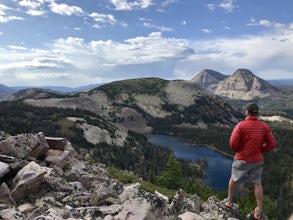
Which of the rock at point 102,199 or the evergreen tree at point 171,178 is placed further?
the evergreen tree at point 171,178

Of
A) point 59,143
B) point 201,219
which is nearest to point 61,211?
point 201,219

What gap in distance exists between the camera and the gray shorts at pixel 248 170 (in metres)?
17.2

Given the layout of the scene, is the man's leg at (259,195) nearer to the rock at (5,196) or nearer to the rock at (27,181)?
the rock at (27,181)

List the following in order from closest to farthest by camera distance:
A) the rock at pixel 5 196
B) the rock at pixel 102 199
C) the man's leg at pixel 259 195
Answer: the man's leg at pixel 259 195 < the rock at pixel 5 196 < the rock at pixel 102 199

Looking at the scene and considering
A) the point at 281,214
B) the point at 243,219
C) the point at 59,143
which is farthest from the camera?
the point at 281,214

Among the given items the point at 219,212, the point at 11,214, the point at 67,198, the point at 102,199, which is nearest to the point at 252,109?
the point at 219,212

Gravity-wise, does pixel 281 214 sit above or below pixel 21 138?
below

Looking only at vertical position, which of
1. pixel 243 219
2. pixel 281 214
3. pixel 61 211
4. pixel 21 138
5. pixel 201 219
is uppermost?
pixel 21 138

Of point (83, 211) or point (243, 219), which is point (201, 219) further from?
point (83, 211)

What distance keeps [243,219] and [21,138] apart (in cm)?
1755

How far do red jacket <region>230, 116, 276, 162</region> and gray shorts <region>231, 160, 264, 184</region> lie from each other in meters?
0.28

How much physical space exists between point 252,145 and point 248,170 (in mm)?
1374

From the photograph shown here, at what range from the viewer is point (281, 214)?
153125mm

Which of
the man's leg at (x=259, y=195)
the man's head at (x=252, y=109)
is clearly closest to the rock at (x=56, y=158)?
the man's leg at (x=259, y=195)
